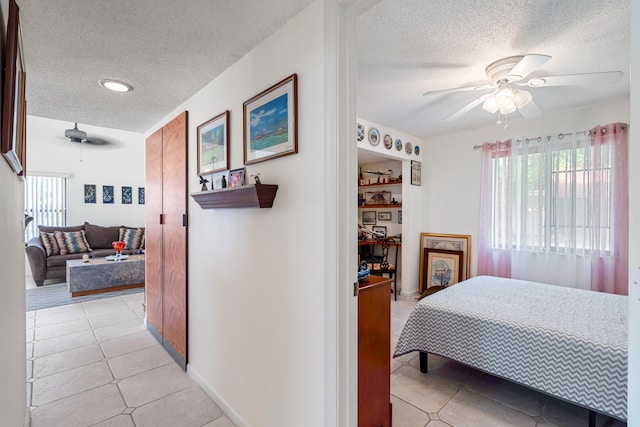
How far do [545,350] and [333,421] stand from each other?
142cm

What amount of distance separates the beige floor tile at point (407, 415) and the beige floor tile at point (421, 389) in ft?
0.16

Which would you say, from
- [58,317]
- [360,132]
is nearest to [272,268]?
[360,132]

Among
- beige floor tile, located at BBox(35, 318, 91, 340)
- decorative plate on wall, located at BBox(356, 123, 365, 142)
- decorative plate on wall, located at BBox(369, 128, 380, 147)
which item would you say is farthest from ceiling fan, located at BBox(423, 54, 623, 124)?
beige floor tile, located at BBox(35, 318, 91, 340)

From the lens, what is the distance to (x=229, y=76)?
189cm

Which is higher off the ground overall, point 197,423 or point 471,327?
point 471,327

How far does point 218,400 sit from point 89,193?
5.93 meters

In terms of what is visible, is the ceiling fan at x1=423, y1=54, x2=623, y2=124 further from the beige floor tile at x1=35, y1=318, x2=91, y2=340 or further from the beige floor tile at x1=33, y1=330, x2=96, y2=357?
the beige floor tile at x1=35, y1=318, x2=91, y2=340

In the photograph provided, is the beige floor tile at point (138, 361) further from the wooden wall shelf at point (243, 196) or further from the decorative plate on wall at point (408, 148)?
the decorative plate on wall at point (408, 148)

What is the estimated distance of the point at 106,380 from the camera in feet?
7.47

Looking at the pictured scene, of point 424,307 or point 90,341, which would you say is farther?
point 90,341

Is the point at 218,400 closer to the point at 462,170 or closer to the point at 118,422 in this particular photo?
the point at 118,422

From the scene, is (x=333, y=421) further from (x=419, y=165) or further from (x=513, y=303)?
(x=419, y=165)

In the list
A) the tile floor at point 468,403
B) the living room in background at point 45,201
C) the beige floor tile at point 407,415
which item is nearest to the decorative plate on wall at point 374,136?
the tile floor at point 468,403

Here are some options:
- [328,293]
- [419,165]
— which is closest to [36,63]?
[328,293]
